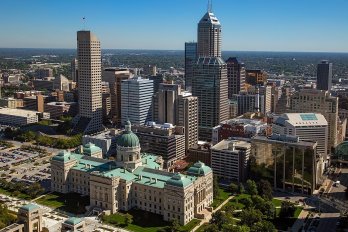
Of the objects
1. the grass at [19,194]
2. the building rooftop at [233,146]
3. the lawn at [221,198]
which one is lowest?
the lawn at [221,198]

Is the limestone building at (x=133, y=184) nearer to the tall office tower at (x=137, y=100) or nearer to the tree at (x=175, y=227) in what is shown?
the tree at (x=175, y=227)

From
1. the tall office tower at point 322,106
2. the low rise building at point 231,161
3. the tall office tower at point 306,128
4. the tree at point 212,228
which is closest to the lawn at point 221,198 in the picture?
the low rise building at point 231,161

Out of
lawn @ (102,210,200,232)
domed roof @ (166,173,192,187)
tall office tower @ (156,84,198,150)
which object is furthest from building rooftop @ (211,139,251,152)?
lawn @ (102,210,200,232)

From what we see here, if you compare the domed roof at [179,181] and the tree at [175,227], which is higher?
the domed roof at [179,181]

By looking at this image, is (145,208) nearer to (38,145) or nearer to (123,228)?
(123,228)

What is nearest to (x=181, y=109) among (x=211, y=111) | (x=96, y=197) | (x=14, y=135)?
(x=211, y=111)

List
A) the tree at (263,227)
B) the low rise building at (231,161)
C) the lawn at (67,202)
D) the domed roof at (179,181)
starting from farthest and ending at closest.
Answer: the low rise building at (231,161) → the lawn at (67,202) → the domed roof at (179,181) → the tree at (263,227)

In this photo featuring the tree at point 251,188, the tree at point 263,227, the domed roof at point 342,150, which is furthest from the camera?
the domed roof at point 342,150
